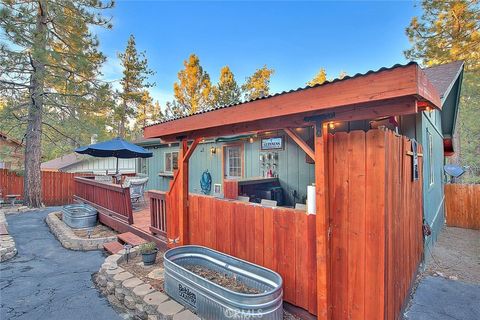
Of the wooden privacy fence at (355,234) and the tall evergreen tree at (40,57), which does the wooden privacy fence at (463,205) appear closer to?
the wooden privacy fence at (355,234)

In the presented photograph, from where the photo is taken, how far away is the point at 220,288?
7.98 feet

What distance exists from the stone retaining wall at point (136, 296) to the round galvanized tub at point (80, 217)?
3062mm

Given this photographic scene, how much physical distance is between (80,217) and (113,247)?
2215 mm

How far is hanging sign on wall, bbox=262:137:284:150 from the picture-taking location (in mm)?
6699

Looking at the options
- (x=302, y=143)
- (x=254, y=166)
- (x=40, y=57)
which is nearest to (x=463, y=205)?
(x=254, y=166)

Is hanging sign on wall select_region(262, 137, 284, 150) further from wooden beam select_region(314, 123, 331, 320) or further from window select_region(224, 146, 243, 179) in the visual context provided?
wooden beam select_region(314, 123, 331, 320)

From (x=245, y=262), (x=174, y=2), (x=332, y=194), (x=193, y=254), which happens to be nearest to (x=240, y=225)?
(x=245, y=262)

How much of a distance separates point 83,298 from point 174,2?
931cm

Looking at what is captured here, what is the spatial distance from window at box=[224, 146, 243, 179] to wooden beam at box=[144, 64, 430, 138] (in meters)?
4.75

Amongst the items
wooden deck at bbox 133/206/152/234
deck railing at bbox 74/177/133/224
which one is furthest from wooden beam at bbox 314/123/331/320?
deck railing at bbox 74/177/133/224

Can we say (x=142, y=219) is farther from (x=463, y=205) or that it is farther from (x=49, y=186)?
(x=463, y=205)

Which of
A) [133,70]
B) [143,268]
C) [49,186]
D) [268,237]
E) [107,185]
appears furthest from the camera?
[133,70]

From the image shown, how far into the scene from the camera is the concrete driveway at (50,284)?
305 cm

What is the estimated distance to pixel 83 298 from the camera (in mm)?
3369
